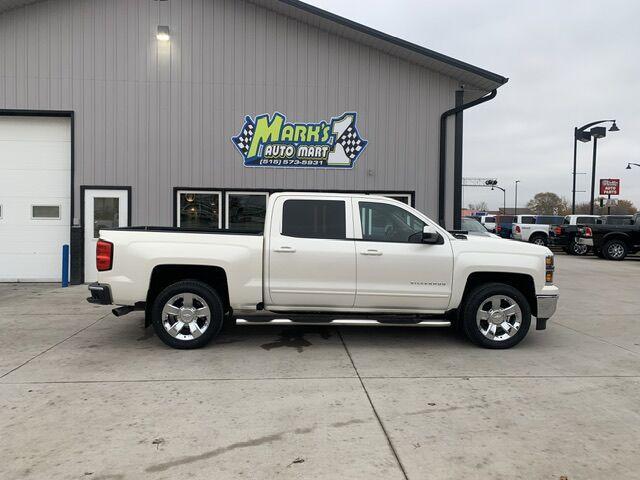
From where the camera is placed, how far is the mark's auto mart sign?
37.4ft

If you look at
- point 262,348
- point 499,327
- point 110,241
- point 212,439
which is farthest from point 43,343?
point 499,327

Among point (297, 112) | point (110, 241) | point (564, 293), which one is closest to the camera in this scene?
point (110, 241)

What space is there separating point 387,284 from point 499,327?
149cm

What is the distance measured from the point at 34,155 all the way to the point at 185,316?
8216 millimetres

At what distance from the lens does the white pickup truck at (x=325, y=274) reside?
5664 millimetres

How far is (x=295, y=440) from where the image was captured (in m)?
3.46

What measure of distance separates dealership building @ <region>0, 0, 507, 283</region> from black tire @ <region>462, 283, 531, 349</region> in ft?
19.8

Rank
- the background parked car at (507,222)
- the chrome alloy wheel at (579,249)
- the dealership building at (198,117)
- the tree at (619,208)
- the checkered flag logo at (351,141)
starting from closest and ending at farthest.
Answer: the dealership building at (198,117)
the checkered flag logo at (351,141)
the chrome alloy wheel at (579,249)
the background parked car at (507,222)
the tree at (619,208)

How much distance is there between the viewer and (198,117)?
11.3m

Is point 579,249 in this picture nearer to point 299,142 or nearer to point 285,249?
point 299,142

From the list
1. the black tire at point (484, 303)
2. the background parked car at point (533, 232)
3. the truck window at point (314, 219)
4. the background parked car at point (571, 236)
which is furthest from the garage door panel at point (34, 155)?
the background parked car at point (533, 232)

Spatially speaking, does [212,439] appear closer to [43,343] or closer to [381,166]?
[43,343]

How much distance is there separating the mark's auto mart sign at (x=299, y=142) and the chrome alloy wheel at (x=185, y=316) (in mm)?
6177

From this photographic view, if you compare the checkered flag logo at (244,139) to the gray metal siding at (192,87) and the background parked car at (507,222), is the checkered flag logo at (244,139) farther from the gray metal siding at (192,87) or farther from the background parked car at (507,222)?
the background parked car at (507,222)
